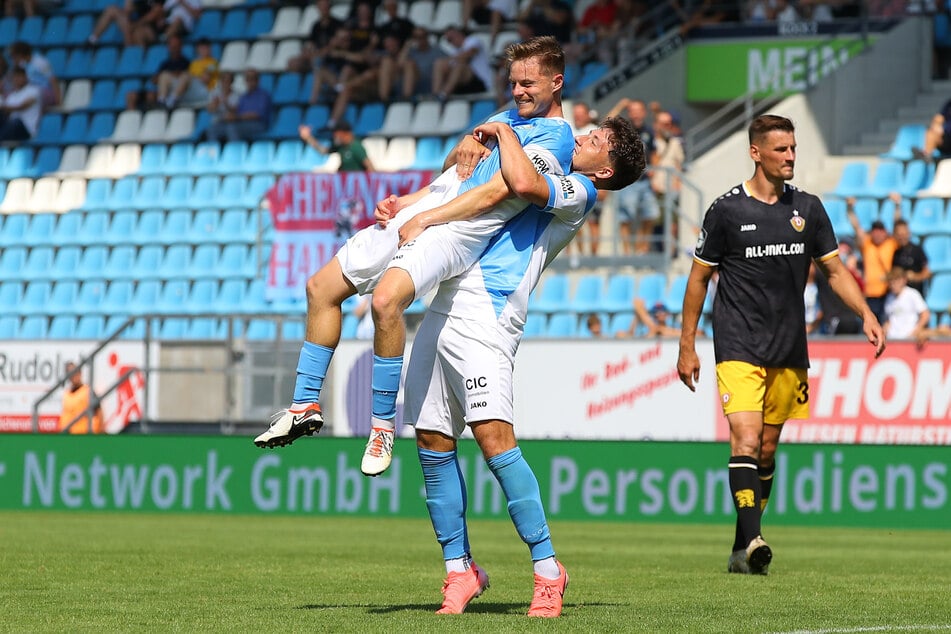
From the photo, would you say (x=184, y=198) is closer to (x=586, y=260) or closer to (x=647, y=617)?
(x=586, y=260)

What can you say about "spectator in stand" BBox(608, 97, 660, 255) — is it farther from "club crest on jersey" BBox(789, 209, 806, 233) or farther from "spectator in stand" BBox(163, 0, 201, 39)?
"club crest on jersey" BBox(789, 209, 806, 233)

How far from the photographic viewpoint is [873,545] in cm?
1217

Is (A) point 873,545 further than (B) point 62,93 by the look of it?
No

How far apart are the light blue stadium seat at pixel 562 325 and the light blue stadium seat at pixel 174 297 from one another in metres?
5.86

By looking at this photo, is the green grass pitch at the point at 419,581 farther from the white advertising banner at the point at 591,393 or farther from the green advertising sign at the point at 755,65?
the green advertising sign at the point at 755,65

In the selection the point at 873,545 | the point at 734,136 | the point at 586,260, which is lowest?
the point at 873,545

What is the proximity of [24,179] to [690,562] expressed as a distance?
60.0 ft

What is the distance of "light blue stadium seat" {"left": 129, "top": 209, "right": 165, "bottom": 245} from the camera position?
24.4 metres

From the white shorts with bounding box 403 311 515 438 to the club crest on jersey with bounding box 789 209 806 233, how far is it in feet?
9.13

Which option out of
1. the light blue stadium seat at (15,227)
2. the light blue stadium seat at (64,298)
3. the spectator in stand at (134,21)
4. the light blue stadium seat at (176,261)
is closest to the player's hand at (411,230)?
the light blue stadium seat at (176,261)

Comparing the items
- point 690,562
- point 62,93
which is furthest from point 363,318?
point 62,93

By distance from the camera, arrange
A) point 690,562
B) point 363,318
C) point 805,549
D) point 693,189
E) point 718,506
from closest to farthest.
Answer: point 690,562, point 805,549, point 718,506, point 363,318, point 693,189

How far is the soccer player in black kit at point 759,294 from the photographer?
904 centimetres

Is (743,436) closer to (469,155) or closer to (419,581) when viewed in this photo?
(419,581)
